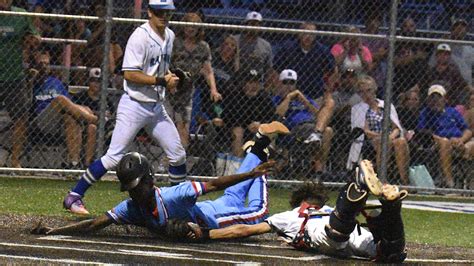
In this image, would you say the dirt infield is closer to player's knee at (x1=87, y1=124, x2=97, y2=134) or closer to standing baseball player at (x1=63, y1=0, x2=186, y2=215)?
standing baseball player at (x1=63, y1=0, x2=186, y2=215)

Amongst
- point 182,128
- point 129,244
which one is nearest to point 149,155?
point 182,128

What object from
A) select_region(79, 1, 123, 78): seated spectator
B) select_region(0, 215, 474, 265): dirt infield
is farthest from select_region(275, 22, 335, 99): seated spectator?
select_region(0, 215, 474, 265): dirt infield

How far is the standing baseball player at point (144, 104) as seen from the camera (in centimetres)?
1093

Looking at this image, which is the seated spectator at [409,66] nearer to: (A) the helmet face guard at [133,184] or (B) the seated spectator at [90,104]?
(B) the seated spectator at [90,104]

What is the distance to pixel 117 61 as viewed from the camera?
47.8ft

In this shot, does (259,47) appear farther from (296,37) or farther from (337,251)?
(337,251)

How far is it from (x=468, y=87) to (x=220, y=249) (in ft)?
25.1

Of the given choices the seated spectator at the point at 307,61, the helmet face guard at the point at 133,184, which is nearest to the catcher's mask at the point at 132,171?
the helmet face guard at the point at 133,184

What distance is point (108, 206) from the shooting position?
12.2m

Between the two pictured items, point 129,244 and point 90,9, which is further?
point 90,9

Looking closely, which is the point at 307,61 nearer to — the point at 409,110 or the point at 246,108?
the point at 246,108

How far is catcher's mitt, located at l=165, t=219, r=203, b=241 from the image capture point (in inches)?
369

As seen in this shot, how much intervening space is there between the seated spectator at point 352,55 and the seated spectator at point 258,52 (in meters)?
0.89

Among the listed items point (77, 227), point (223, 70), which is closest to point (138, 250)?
point (77, 227)
